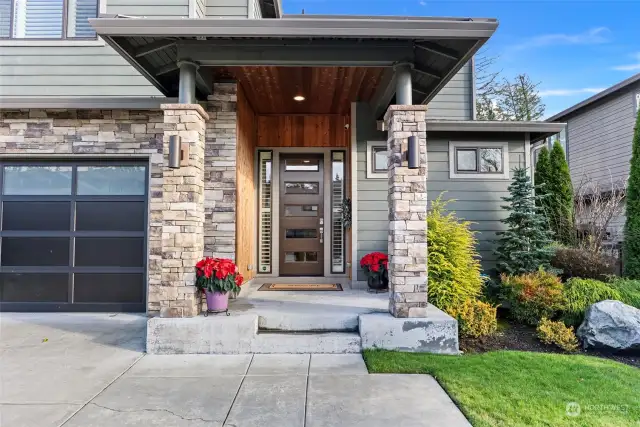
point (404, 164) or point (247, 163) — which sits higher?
point (247, 163)

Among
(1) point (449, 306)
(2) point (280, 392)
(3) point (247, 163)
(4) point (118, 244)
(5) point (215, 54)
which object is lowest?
(2) point (280, 392)

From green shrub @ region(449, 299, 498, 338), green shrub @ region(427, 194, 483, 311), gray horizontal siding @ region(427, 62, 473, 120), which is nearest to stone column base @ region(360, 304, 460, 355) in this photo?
green shrub @ region(449, 299, 498, 338)

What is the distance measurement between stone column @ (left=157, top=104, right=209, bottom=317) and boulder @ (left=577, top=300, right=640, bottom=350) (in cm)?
442

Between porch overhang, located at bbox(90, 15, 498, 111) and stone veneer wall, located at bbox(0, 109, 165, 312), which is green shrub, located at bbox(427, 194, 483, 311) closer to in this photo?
porch overhang, located at bbox(90, 15, 498, 111)

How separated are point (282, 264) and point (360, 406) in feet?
13.4

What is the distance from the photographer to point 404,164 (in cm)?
385

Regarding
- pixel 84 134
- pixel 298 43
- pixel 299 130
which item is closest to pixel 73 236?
pixel 84 134

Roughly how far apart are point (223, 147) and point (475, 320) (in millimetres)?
3866

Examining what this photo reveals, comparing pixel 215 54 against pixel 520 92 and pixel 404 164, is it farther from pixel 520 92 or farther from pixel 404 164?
pixel 520 92

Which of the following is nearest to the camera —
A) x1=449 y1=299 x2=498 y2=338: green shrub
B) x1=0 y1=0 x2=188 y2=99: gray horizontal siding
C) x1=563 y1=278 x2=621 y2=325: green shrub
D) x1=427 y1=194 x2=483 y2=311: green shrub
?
x1=449 y1=299 x2=498 y2=338: green shrub

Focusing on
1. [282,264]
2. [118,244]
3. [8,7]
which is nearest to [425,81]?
[282,264]

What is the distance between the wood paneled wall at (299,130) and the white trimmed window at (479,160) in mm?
1865

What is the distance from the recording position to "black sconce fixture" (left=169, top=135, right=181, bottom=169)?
3770 millimetres

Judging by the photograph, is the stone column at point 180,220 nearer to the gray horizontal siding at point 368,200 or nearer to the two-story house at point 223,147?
the two-story house at point 223,147
